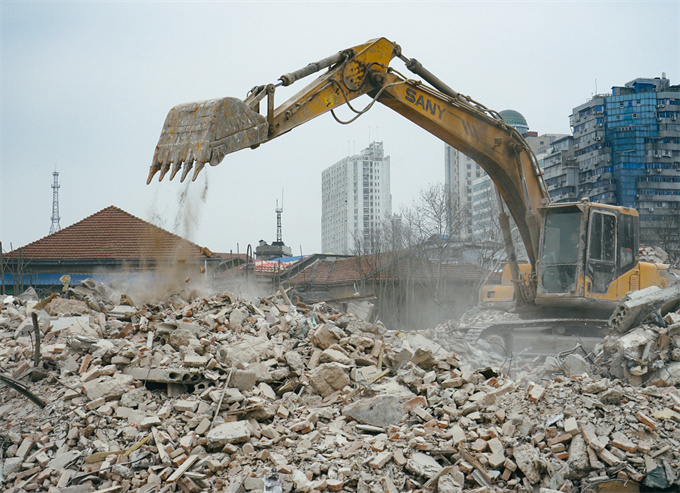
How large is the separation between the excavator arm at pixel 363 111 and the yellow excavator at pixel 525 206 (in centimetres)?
2

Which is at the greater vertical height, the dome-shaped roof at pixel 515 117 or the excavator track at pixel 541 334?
the dome-shaped roof at pixel 515 117

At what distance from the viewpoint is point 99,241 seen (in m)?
20.6

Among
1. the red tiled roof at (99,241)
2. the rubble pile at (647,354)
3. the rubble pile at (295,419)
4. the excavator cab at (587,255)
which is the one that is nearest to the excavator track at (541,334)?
the excavator cab at (587,255)

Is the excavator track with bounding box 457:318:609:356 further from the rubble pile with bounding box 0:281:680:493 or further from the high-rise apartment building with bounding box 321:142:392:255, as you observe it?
the high-rise apartment building with bounding box 321:142:392:255

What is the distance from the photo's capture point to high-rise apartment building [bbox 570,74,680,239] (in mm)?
60500

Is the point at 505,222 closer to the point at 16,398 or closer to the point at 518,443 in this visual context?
Result: the point at 518,443

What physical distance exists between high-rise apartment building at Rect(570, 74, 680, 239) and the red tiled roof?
5199cm

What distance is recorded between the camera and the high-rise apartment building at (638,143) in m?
60.5

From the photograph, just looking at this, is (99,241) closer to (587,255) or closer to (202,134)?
(202,134)

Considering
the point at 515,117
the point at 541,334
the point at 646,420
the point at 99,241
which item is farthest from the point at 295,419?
the point at 515,117

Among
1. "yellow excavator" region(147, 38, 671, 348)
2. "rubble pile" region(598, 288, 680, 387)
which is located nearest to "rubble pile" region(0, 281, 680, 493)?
"rubble pile" region(598, 288, 680, 387)

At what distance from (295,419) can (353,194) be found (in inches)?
2367

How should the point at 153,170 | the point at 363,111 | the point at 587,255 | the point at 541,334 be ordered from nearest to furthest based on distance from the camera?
1. the point at 153,170
2. the point at 363,111
3. the point at 587,255
4. the point at 541,334

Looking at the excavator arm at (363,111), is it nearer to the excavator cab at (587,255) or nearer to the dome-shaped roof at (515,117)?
the excavator cab at (587,255)
